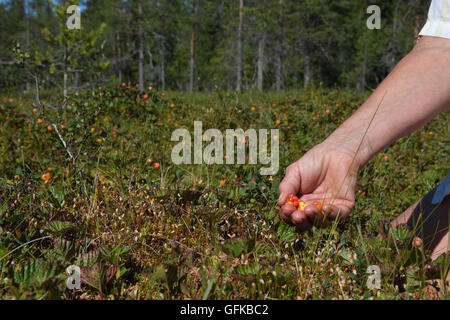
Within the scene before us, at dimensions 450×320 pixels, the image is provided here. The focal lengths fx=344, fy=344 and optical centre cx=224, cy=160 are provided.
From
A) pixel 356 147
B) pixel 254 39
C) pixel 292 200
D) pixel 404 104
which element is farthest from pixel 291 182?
pixel 254 39

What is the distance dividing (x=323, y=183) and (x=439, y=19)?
3.42ft

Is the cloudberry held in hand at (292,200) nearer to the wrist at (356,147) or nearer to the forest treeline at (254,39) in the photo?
the wrist at (356,147)

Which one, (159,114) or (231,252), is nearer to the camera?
(231,252)

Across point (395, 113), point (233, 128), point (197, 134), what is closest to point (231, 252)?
point (395, 113)

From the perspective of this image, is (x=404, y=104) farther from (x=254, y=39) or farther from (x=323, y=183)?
(x=254, y=39)

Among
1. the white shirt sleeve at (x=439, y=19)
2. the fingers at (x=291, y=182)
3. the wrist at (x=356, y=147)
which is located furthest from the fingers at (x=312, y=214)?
the white shirt sleeve at (x=439, y=19)

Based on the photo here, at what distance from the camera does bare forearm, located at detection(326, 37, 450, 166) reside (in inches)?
65.7

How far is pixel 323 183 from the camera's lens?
1.89 m

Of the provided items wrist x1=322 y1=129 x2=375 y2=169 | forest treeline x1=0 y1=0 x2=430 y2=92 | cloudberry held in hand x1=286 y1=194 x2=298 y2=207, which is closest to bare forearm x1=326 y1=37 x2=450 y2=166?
wrist x1=322 y1=129 x2=375 y2=169

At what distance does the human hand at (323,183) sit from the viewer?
168 centimetres

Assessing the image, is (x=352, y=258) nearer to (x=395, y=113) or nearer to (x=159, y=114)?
(x=395, y=113)

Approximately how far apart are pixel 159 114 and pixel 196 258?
383cm

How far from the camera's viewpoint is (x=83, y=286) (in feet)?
5.07

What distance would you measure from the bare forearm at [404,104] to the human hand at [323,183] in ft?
0.23
